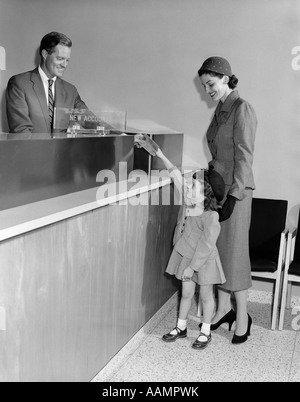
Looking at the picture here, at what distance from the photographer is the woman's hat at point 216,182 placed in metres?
3.50

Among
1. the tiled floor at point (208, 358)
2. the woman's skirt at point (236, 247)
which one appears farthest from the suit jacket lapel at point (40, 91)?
the tiled floor at point (208, 358)

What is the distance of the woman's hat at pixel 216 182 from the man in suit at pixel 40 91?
101 centimetres

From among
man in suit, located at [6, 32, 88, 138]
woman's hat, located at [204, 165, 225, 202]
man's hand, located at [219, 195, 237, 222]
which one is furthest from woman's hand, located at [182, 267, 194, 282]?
man in suit, located at [6, 32, 88, 138]

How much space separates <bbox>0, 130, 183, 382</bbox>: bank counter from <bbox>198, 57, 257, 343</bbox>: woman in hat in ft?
1.57

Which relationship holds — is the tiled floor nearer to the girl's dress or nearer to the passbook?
the girl's dress

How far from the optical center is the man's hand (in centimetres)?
347

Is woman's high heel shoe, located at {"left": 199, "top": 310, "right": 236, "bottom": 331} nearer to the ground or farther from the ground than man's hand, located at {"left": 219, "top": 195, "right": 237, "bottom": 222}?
nearer to the ground

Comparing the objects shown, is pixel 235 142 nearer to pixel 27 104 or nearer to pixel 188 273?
pixel 188 273

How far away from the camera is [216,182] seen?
3.50m

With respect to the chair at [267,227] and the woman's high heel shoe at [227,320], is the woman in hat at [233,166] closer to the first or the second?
the woman's high heel shoe at [227,320]

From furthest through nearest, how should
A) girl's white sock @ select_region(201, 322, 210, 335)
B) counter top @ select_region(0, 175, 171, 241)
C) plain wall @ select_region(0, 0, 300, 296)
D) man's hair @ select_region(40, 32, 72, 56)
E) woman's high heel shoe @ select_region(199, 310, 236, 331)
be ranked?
plain wall @ select_region(0, 0, 300, 296) → woman's high heel shoe @ select_region(199, 310, 236, 331) → girl's white sock @ select_region(201, 322, 210, 335) → man's hair @ select_region(40, 32, 72, 56) → counter top @ select_region(0, 175, 171, 241)

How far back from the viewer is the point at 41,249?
2.30m

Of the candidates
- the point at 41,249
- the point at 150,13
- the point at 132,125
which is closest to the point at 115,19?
the point at 150,13
